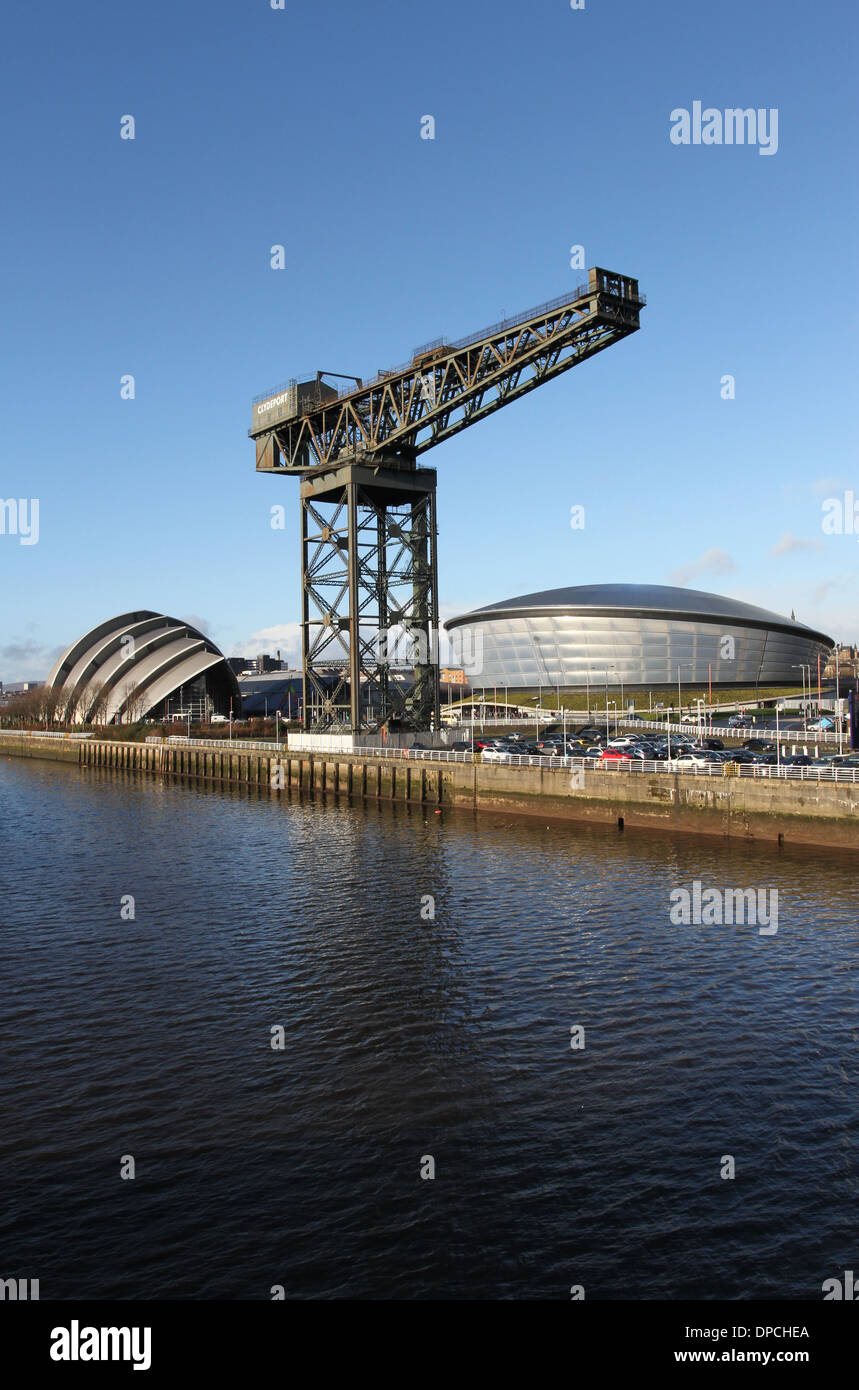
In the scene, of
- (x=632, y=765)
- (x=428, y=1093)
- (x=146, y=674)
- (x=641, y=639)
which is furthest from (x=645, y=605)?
(x=428, y=1093)

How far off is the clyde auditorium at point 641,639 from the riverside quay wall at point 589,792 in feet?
257

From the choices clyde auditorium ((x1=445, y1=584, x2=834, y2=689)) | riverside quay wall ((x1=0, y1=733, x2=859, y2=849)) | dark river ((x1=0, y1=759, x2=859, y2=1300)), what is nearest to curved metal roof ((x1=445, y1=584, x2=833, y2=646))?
clyde auditorium ((x1=445, y1=584, x2=834, y2=689))

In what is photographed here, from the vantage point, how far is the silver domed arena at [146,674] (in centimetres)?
12688

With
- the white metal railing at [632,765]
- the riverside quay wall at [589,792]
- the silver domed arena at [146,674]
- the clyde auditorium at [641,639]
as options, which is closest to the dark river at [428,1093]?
the riverside quay wall at [589,792]

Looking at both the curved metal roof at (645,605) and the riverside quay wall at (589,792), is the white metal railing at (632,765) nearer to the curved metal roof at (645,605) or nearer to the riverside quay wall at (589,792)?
the riverside quay wall at (589,792)

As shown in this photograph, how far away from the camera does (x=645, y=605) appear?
143m

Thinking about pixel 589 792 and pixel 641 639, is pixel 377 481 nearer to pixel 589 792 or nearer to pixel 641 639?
pixel 589 792

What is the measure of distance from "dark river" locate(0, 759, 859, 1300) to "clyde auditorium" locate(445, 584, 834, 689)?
112162 mm

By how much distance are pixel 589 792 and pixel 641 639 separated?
98.7 metres

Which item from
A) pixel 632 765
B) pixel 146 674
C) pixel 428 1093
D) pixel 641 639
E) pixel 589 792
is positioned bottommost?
pixel 428 1093
